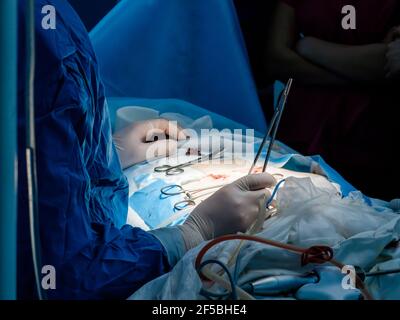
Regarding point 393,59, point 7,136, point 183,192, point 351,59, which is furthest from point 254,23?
point 7,136

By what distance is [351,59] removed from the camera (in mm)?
2061

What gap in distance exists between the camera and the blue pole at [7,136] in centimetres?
59

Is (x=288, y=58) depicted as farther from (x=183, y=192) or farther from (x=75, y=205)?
(x=75, y=205)

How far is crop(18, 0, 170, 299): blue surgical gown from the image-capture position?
3.03ft

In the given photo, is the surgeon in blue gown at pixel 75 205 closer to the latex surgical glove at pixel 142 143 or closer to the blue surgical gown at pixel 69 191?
the blue surgical gown at pixel 69 191

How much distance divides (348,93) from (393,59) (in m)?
0.20

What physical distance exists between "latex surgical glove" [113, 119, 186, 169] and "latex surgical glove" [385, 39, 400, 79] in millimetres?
820

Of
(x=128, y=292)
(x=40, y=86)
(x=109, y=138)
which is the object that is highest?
(x=40, y=86)

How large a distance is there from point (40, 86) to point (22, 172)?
0.47 feet

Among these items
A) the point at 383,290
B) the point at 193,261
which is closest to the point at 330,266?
the point at 383,290

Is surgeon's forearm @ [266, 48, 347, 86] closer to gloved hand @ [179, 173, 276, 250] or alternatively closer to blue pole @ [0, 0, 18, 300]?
gloved hand @ [179, 173, 276, 250]

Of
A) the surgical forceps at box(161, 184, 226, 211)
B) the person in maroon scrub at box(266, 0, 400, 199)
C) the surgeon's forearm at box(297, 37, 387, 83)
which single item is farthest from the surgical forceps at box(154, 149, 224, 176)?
the surgeon's forearm at box(297, 37, 387, 83)

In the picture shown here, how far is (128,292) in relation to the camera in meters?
1.04
